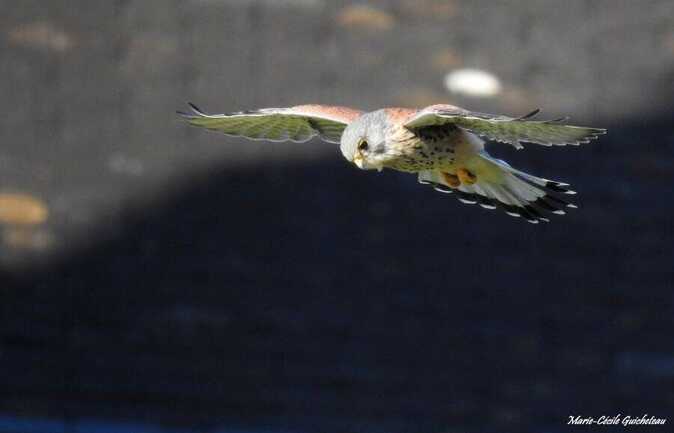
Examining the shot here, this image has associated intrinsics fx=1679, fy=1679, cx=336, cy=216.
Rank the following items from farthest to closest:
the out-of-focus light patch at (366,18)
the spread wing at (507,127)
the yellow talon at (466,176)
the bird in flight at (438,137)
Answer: the out-of-focus light patch at (366,18)
the yellow talon at (466,176)
the bird in flight at (438,137)
the spread wing at (507,127)

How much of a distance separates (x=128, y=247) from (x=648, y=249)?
2.77 m

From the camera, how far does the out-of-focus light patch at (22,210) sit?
29.6 ft

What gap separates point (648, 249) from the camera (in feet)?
29.3

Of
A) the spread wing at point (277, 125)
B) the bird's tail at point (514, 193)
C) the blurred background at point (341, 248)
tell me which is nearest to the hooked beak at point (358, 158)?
the spread wing at point (277, 125)

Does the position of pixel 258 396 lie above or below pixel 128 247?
below

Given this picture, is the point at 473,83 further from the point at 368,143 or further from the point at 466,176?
the point at 368,143

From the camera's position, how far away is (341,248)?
885 cm

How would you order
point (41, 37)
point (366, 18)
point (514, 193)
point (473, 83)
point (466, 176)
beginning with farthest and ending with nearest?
point (41, 37)
point (366, 18)
point (473, 83)
point (514, 193)
point (466, 176)

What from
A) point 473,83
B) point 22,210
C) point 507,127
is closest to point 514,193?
point 507,127

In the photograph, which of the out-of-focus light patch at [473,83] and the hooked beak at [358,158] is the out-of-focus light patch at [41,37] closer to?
the out-of-focus light patch at [473,83]

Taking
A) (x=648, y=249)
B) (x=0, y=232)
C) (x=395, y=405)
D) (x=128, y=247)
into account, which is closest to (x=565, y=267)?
(x=648, y=249)

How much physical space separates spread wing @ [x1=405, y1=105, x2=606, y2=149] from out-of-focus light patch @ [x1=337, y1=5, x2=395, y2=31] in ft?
10.7

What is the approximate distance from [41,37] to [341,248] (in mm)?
1991

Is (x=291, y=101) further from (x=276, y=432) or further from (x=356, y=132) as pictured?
(x=356, y=132)
